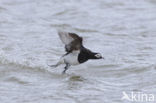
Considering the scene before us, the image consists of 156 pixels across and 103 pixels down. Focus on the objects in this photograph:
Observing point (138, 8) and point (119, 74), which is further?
point (138, 8)

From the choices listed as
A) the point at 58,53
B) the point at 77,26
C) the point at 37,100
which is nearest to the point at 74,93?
the point at 37,100

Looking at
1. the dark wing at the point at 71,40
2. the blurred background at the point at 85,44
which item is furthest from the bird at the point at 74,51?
the blurred background at the point at 85,44

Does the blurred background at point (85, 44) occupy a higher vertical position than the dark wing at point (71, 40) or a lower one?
lower

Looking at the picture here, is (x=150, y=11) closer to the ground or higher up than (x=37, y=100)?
closer to the ground

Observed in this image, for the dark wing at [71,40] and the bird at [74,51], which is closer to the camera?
the dark wing at [71,40]

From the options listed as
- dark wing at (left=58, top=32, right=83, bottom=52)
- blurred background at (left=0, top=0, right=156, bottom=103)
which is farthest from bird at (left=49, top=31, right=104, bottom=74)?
blurred background at (left=0, top=0, right=156, bottom=103)

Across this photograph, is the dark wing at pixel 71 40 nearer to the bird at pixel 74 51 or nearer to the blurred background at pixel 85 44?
the bird at pixel 74 51

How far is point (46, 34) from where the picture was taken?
12828 millimetres

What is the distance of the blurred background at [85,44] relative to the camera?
8969mm

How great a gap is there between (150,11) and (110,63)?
4557mm

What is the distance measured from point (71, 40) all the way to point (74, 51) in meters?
0.41

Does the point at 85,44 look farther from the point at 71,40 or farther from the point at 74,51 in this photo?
the point at 71,40

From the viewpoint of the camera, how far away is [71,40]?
9.10m

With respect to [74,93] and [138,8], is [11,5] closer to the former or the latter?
[138,8]
